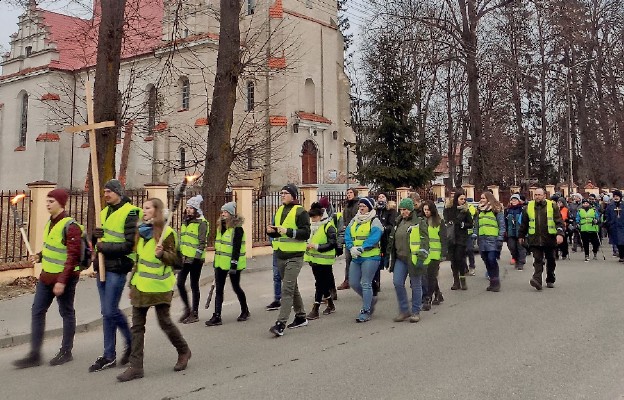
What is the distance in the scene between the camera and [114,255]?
18.2 feet

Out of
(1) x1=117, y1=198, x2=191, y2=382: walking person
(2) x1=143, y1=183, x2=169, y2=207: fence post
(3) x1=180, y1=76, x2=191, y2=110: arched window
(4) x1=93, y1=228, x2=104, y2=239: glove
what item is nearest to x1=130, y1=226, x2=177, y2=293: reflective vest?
(1) x1=117, y1=198, x2=191, y2=382: walking person

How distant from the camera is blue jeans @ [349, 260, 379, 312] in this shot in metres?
7.57

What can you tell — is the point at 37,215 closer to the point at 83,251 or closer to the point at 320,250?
the point at 83,251

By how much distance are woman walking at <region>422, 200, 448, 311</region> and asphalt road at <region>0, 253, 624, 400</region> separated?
0.25 meters

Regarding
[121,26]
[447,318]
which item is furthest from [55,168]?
[447,318]

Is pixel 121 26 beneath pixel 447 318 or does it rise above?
above

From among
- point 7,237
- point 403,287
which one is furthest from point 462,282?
point 7,237

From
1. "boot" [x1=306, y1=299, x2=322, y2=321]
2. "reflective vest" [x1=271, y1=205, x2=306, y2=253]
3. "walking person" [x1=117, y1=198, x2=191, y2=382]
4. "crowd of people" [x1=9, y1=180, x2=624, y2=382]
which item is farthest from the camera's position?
"boot" [x1=306, y1=299, x2=322, y2=321]

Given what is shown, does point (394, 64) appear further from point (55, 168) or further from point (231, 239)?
point (55, 168)

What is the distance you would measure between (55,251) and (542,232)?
8.17m

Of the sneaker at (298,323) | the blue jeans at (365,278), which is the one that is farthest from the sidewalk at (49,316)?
the blue jeans at (365,278)

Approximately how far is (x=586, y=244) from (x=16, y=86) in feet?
144

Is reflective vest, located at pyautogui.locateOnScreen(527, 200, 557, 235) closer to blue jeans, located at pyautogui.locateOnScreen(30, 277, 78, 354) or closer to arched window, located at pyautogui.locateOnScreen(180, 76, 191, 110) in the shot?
blue jeans, located at pyautogui.locateOnScreen(30, 277, 78, 354)

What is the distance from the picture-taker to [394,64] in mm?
22141
